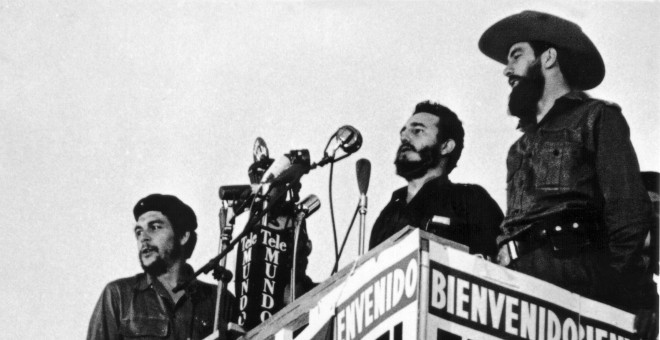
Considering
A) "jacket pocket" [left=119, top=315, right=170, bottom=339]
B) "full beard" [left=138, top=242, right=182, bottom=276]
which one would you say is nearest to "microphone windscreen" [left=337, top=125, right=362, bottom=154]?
"jacket pocket" [left=119, top=315, right=170, bottom=339]

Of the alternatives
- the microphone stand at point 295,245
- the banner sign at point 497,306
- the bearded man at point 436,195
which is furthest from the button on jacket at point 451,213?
the banner sign at point 497,306

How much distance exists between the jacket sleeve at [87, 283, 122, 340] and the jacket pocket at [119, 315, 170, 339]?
80 mm

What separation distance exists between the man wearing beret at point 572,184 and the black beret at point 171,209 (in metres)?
3.79

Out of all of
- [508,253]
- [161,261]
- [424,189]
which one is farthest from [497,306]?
[161,261]

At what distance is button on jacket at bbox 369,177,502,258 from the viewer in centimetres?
1096

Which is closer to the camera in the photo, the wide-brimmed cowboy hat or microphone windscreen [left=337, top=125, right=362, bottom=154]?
the wide-brimmed cowboy hat

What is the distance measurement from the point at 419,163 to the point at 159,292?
2642 millimetres

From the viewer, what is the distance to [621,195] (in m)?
9.84

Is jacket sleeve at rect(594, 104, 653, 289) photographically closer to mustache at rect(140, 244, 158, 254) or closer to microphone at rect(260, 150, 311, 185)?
microphone at rect(260, 150, 311, 185)

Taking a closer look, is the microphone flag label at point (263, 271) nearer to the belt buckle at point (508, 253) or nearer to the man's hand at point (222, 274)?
the man's hand at point (222, 274)

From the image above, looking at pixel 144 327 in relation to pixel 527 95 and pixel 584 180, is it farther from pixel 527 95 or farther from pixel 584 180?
pixel 584 180

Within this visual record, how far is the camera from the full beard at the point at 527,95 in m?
10.7

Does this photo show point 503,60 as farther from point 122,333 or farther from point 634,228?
point 122,333

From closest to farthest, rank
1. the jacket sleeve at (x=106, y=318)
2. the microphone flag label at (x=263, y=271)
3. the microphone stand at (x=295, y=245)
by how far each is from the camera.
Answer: the microphone stand at (x=295, y=245)
the microphone flag label at (x=263, y=271)
the jacket sleeve at (x=106, y=318)
